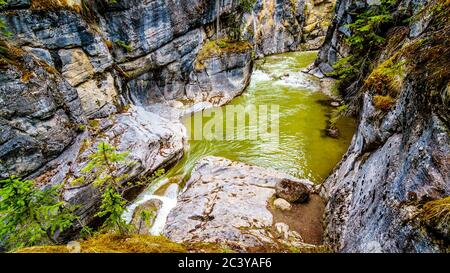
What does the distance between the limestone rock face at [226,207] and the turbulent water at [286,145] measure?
4.28 feet

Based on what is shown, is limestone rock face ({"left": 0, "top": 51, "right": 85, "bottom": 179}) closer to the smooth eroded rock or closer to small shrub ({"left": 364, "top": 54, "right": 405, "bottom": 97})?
the smooth eroded rock

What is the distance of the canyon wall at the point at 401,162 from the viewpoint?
13.7 feet

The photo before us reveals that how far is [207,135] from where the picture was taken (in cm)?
1638

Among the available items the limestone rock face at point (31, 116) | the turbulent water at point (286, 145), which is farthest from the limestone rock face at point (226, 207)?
the limestone rock face at point (31, 116)

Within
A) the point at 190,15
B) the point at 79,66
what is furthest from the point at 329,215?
the point at 190,15

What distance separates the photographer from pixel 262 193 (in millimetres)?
10109

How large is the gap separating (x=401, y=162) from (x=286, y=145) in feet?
30.8

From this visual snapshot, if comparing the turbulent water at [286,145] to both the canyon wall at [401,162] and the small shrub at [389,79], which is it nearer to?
the canyon wall at [401,162]

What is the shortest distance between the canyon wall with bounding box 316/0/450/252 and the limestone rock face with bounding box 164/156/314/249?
233 centimetres

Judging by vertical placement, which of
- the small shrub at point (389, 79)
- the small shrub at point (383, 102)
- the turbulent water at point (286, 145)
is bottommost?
the turbulent water at point (286, 145)

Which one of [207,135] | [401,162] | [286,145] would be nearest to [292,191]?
[401,162]

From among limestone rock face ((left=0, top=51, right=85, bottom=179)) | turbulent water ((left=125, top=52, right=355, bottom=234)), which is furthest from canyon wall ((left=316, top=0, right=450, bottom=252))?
limestone rock face ((left=0, top=51, right=85, bottom=179))

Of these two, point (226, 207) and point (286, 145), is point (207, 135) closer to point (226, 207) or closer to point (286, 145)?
point (286, 145)
